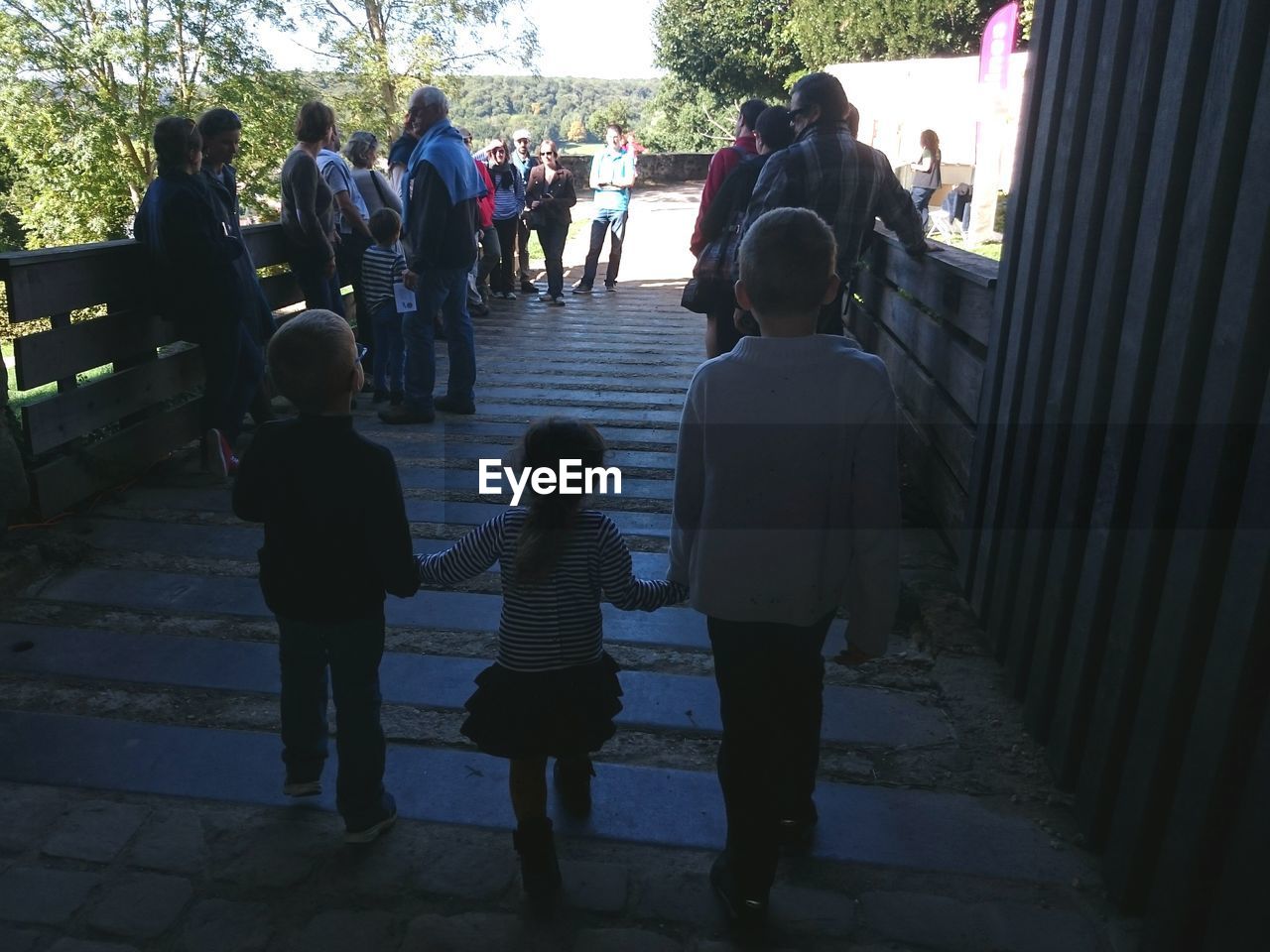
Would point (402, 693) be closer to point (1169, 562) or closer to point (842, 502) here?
point (842, 502)

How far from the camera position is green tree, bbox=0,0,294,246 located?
27328 millimetres

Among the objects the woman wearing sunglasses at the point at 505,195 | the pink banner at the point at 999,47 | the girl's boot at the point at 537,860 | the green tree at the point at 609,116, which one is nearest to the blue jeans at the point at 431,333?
the girl's boot at the point at 537,860

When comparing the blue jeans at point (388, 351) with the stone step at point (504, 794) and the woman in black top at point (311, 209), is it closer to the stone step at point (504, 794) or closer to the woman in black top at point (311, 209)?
the woman in black top at point (311, 209)

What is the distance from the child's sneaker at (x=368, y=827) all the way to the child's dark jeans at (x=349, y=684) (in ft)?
0.04

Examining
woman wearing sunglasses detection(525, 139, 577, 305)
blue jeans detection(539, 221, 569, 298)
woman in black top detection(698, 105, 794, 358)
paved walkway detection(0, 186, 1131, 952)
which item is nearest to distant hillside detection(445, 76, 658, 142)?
woman wearing sunglasses detection(525, 139, 577, 305)

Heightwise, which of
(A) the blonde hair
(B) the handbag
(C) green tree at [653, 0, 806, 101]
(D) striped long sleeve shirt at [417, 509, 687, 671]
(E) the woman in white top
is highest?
(C) green tree at [653, 0, 806, 101]

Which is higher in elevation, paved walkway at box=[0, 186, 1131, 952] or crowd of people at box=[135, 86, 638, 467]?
crowd of people at box=[135, 86, 638, 467]

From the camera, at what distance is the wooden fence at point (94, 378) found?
452 centimetres

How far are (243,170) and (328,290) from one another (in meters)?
24.7

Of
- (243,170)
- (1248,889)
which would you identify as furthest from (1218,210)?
(243,170)

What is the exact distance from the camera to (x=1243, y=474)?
6.47 ft

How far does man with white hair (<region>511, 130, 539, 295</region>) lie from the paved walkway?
8198mm

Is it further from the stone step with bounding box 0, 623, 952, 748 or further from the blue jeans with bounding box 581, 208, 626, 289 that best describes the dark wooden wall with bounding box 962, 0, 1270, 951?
the blue jeans with bounding box 581, 208, 626, 289

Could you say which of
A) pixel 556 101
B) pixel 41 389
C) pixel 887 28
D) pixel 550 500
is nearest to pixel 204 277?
pixel 550 500
